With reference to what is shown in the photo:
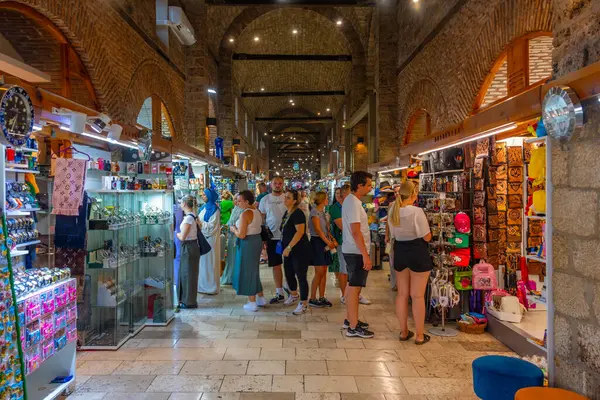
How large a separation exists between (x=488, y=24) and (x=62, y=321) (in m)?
5.74

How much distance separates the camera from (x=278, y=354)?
12.5 ft

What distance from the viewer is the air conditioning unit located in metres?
8.12

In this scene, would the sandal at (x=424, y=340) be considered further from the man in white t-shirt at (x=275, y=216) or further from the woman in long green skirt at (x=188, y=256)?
the woman in long green skirt at (x=188, y=256)

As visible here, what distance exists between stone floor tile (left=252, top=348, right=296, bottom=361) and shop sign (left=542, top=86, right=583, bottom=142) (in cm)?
270

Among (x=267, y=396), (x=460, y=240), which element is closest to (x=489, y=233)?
(x=460, y=240)

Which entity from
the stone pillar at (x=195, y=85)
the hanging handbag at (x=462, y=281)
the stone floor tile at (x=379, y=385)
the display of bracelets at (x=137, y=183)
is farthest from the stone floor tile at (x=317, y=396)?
the stone pillar at (x=195, y=85)

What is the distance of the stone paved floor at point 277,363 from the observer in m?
3.10

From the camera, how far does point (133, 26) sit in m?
6.84

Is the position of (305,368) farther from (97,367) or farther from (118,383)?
(97,367)

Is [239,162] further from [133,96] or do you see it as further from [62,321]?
[62,321]

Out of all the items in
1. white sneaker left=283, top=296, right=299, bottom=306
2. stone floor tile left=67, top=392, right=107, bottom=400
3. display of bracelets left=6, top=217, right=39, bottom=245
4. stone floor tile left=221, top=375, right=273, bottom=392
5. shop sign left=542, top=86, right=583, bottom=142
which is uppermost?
shop sign left=542, top=86, right=583, bottom=142

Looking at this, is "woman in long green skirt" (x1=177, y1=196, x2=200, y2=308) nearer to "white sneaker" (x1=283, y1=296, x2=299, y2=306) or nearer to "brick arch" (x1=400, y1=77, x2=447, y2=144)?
"white sneaker" (x1=283, y1=296, x2=299, y2=306)

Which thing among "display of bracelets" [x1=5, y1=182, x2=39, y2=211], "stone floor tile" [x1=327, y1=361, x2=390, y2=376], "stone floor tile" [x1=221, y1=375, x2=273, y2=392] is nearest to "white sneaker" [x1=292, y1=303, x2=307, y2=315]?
"stone floor tile" [x1=327, y1=361, x2=390, y2=376]

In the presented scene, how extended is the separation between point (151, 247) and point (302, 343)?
2.03m
